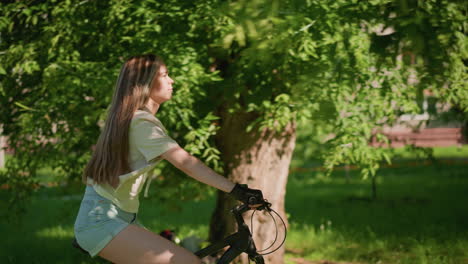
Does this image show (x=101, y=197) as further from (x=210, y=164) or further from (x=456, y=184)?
(x=456, y=184)

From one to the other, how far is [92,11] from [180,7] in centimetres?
113

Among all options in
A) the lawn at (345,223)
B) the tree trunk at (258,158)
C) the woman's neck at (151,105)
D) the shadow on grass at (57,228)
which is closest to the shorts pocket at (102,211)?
the woman's neck at (151,105)

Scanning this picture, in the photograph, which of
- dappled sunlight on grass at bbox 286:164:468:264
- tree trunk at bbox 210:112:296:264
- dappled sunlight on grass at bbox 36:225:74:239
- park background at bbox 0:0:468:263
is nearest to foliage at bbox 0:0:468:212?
park background at bbox 0:0:468:263

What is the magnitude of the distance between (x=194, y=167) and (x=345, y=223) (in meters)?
7.52

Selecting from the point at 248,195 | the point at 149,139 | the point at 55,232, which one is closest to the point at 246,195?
the point at 248,195

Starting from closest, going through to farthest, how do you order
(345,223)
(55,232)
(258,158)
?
1. (258,158)
2. (345,223)
3. (55,232)

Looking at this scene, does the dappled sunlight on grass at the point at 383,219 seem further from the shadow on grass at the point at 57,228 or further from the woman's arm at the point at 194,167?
the woman's arm at the point at 194,167

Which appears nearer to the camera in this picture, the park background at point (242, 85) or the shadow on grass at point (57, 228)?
the park background at point (242, 85)

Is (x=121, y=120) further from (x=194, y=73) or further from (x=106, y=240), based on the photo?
(x=194, y=73)

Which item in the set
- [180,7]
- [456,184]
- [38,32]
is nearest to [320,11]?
[180,7]

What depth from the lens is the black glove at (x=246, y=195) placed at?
119 inches

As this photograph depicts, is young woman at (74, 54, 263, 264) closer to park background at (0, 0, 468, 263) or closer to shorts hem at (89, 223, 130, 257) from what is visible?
shorts hem at (89, 223, 130, 257)

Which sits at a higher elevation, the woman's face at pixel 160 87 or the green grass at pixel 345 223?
the woman's face at pixel 160 87

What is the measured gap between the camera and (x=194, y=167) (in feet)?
9.96
